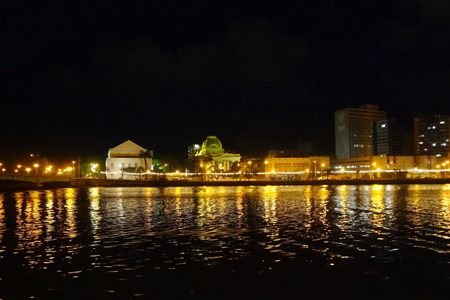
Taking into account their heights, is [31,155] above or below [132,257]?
above

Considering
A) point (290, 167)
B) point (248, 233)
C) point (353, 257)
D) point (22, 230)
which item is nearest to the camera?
point (353, 257)

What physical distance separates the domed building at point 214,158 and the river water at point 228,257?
440 feet

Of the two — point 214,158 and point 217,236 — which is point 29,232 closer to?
point 217,236

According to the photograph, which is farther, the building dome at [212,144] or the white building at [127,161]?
the building dome at [212,144]

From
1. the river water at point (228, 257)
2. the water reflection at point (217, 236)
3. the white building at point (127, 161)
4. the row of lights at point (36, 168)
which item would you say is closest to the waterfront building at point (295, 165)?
the white building at point (127, 161)

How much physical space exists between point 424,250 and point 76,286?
A: 15.4 m

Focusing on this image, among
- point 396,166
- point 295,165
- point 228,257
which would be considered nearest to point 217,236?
point 228,257

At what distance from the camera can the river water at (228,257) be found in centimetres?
1702

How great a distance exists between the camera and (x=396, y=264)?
20.8m

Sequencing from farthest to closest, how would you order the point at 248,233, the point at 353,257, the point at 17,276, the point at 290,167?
the point at 290,167 < the point at 248,233 < the point at 353,257 < the point at 17,276

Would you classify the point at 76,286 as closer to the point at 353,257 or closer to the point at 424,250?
the point at 353,257

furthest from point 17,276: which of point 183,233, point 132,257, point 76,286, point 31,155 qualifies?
point 31,155

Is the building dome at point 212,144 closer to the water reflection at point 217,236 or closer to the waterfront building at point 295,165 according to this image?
the waterfront building at point 295,165

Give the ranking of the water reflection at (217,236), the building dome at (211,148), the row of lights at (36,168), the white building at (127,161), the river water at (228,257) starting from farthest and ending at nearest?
the building dome at (211,148) < the white building at (127,161) < the row of lights at (36,168) < the water reflection at (217,236) < the river water at (228,257)
